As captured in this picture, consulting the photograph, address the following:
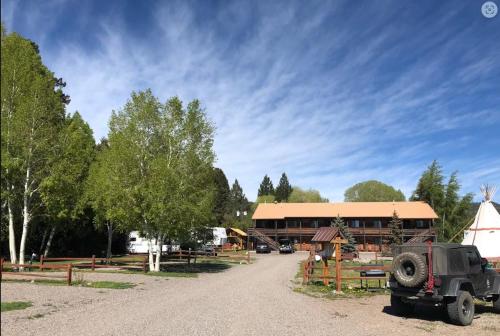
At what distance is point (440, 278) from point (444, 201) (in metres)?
61.2

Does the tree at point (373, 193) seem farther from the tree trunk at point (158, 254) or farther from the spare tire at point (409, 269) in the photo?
the spare tire at point (409, 269)

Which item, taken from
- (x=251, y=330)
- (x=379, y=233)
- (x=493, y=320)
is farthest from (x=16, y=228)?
(x=379, y=233)

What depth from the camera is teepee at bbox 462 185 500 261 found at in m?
27.0

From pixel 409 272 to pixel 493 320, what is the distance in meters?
3.08

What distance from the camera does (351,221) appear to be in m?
66.2

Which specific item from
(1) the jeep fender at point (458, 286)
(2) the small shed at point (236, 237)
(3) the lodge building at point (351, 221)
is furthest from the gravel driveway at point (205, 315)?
(2) the small shed at point (236, 237)

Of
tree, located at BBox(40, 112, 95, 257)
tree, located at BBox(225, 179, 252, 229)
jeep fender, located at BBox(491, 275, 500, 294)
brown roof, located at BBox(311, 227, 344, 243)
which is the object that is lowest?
jeep fender, located at BBox(491, 275, 500, 294)

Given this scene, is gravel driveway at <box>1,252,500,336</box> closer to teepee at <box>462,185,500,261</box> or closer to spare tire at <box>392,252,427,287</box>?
spare tire at <box>392,252,427,287</box>

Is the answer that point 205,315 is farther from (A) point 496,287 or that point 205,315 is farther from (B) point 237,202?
(B) point 237,202

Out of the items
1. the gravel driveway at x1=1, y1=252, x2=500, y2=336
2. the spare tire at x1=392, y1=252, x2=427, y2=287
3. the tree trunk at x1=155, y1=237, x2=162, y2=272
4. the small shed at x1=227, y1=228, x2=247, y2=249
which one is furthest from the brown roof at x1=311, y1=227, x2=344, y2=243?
the small shed at x1=227, y1=228, x2=247, y2=249

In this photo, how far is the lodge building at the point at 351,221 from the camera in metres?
62.8

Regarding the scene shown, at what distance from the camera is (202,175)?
1118 inches

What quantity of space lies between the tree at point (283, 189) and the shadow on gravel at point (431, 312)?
105 meters

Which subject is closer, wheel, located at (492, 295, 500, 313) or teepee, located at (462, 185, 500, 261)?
wheel, located at (492, 295, 500, 313)
